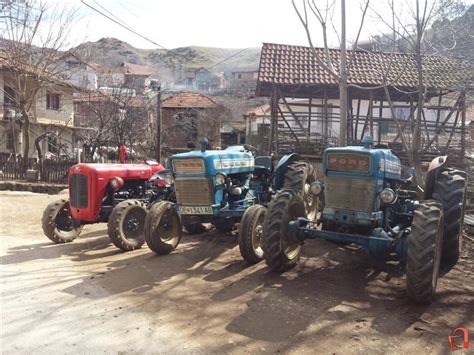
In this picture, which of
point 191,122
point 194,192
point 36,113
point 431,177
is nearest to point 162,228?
point 194,192

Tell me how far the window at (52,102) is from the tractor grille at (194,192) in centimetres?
2622

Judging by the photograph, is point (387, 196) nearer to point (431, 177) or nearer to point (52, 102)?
point (431, 177)

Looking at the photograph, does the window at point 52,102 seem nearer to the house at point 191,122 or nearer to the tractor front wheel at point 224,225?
the house at point 191,122

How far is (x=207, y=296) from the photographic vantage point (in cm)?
500

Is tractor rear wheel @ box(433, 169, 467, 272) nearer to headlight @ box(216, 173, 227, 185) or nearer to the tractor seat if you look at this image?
headlight @ box(216, 173, 227, 185)

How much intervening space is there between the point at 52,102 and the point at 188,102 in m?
11.2

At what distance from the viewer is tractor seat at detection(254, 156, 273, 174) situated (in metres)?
8.33

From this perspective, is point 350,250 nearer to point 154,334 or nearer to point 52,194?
point 154,334

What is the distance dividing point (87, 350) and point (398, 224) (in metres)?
4.03

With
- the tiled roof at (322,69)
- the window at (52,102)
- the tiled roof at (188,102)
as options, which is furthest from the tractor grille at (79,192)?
the tiled roof at (188,102)

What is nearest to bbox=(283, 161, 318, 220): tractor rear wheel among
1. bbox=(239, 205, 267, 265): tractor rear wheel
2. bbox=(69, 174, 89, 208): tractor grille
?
bbox=(239, 205, 267, 265): tractor rear wheel

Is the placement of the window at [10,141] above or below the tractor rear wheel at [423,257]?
above

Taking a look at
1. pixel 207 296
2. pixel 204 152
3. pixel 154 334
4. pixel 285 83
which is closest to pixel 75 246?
pixel 204 152

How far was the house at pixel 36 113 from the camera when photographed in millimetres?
21672
